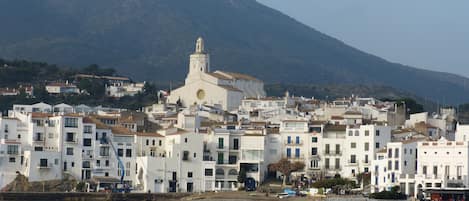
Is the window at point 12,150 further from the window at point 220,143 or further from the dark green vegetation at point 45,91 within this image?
the dark green vegetation at point 45,91

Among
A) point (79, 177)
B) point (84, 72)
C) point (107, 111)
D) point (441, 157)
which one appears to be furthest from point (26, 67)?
point (441, 157)

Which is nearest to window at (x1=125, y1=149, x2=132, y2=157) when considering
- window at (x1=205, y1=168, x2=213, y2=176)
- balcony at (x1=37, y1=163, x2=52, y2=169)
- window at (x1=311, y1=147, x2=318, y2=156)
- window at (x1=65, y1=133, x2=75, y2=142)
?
window at (x1=65, y1=133, x2=75, y2=142)

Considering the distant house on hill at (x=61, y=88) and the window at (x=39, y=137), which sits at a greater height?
the distant house on hill at (x=61, y=88)

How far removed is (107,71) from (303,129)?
5232cm

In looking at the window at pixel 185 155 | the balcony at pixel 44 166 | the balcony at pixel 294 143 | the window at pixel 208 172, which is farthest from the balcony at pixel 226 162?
the balcony at pixel 44 166

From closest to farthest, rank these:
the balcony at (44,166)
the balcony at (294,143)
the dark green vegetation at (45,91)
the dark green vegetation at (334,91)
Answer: the balcony at (44,166) < the balcony at (294,143) < the dark green vegetation at (45,91) < the dark green vegetation at (334,91)

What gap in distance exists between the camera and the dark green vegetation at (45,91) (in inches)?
4109

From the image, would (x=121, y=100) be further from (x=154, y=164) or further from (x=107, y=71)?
(x=154, y=164)

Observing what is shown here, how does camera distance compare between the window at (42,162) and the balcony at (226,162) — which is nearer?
the window at (42,162)

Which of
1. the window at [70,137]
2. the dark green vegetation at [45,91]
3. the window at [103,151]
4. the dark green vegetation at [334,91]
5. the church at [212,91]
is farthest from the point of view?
the dark green vegetation at [334,91]

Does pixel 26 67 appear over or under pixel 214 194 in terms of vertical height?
over

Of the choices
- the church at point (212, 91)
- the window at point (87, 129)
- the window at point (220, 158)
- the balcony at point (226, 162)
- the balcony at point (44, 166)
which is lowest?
the balcony at point (44, 166)

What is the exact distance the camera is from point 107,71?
12962cm

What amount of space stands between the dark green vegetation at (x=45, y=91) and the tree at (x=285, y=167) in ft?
97.8
